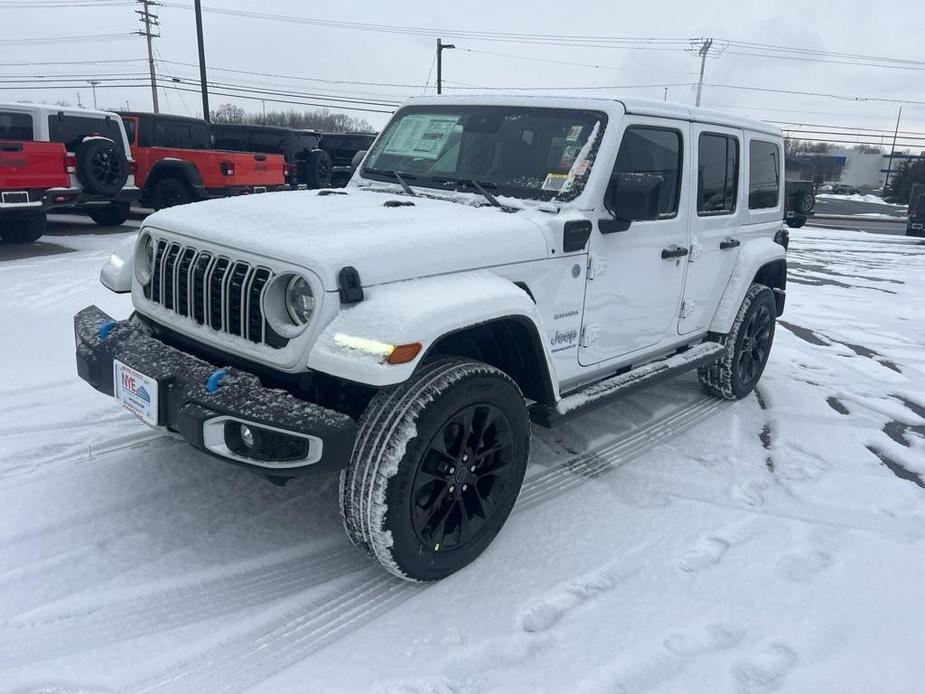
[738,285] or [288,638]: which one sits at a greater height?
[738,285]

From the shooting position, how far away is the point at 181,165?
1239cm

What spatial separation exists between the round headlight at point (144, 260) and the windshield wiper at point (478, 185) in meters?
1.47

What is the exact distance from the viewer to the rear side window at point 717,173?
14.0 feet

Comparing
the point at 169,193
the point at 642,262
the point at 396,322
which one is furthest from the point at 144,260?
the point at 169,193

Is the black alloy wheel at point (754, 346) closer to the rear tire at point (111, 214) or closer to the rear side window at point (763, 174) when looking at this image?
the rear side window at point (763, 174)

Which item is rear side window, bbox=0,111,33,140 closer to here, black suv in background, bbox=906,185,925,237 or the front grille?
the front grille

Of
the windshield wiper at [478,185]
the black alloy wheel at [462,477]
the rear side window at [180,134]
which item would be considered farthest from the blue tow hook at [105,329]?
the rear side window at [180,134]

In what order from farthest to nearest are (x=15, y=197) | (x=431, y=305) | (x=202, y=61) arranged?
(x=202, y=61) < (x=15, y=197) < (x=431, y=305)

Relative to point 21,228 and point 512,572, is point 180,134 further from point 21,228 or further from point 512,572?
point 512,572

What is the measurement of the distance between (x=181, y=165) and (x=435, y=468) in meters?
11.4

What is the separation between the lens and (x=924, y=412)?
5.21 metres

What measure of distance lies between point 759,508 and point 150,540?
114 inches

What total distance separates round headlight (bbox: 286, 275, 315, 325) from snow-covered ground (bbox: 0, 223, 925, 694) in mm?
1071

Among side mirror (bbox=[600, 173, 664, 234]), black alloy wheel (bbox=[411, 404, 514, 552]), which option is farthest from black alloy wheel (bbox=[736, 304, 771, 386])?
black alloy wheel (bbox=[411, 404, 514, 552])
